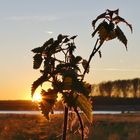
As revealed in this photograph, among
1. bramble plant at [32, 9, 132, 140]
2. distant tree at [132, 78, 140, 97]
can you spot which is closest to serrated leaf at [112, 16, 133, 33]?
bramble plant at [32, 9, 132, 140]

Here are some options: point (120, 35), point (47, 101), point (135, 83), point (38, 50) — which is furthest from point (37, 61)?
point (135, 83)

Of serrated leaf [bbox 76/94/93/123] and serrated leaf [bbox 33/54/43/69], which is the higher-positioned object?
serrated leaf [bbox 33/54/43/69]

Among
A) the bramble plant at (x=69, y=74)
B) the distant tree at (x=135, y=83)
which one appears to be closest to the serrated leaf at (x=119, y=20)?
the bramble plant at (x=69, y=74)

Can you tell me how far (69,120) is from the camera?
2701 mm

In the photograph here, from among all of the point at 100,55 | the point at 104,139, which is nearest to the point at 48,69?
the point at 100,55

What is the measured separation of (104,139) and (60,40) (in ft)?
76.3

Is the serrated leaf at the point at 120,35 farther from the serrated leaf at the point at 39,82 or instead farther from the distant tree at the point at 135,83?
the distant tree at the point at 135,83

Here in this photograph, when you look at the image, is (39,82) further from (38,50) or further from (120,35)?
→ (120,35)

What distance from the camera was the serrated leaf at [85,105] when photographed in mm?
2480

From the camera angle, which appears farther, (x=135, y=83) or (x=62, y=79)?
(x=135, y=83)

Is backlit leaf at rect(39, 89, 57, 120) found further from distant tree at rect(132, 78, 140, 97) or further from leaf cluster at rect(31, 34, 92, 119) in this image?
distant tree at rect(132, 78, 140, 97)

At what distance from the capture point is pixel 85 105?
2.52 metres

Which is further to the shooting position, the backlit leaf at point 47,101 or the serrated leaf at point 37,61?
the serrated leaf at point 37,61

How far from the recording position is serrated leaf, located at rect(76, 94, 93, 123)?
8.14ft
